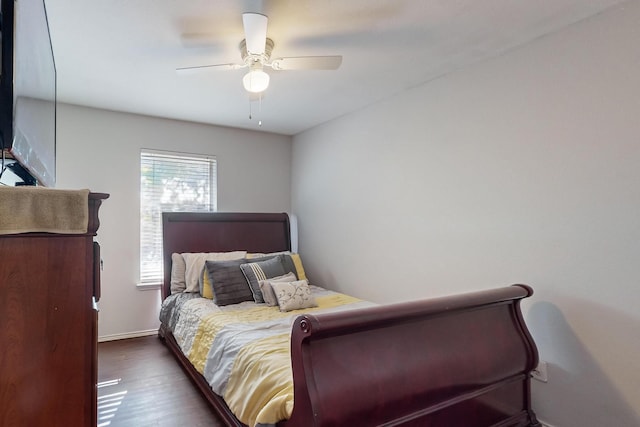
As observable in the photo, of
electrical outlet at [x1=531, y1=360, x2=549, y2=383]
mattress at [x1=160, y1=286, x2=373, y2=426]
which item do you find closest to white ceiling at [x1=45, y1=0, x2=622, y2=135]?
mattress at [x1=160, y1=286, x2=373, y2=426]

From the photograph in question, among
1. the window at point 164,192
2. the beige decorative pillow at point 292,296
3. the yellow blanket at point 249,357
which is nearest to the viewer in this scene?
the yellow blanket at point 249,357

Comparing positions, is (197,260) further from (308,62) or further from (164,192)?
(308,62)

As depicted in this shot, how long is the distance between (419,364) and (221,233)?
9.54 feet

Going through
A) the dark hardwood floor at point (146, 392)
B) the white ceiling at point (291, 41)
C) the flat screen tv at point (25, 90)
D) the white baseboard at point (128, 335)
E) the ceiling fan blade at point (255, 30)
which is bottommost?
the dark hardwood floor at point (146, 392)

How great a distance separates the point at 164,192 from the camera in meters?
3.98

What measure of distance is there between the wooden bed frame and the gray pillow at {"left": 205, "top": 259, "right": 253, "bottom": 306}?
3.05ft

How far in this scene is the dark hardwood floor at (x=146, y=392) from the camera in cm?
227

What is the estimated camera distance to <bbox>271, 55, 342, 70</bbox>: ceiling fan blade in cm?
208

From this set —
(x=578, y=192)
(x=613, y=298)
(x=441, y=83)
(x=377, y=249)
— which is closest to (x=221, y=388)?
(x=377, y=249)

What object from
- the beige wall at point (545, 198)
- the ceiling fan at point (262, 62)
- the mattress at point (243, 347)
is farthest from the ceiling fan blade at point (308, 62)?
the mattress at point (243, 347)

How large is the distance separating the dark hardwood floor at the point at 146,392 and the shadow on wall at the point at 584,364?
200cm

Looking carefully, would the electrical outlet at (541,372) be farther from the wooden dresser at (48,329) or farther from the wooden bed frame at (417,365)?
the wooden dresser at (48,329)

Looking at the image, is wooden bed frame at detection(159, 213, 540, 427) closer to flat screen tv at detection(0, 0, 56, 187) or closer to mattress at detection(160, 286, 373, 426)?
mattress at detection(160, 286, 373, 426)

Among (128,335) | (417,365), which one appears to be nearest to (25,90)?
(417,365)
